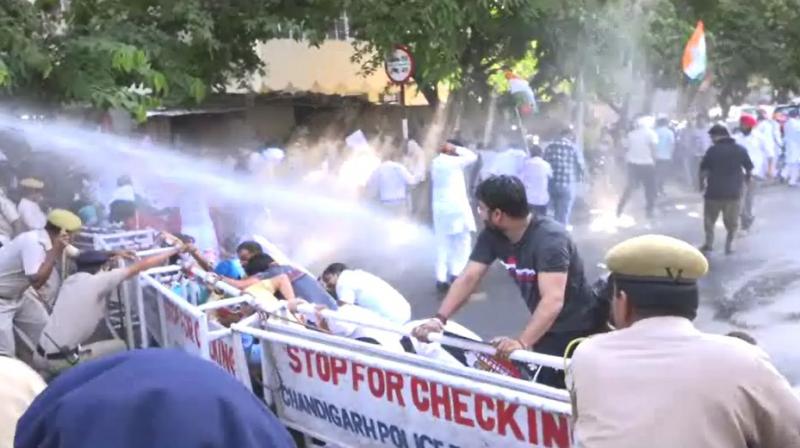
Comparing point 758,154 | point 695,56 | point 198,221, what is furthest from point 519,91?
point 198,221

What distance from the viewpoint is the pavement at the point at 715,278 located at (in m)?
8.05

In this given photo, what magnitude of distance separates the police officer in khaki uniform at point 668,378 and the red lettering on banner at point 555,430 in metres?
0.74

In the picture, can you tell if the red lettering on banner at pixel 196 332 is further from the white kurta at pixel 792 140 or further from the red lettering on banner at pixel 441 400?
the white kurta at pixel 792 140

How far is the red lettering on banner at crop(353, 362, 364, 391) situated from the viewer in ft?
13.5

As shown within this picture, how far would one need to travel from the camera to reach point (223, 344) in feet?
16.7

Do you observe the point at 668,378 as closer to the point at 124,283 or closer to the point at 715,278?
the point at 124,283

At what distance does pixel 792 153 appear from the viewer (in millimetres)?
19328

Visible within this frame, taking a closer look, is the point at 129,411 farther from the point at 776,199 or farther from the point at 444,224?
the point at 776,199

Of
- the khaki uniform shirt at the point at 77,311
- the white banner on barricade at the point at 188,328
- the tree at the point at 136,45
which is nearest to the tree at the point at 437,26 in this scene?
the tree at the point at 136,45

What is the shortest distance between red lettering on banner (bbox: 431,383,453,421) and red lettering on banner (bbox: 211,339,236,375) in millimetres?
1532

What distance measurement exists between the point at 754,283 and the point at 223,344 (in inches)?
255

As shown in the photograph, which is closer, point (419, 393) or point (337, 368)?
point (419, 393)

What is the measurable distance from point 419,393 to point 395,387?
0.16 m

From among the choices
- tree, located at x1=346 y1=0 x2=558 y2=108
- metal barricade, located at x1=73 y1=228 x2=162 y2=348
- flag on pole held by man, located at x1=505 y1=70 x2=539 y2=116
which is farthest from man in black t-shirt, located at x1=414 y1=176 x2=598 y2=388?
flag on pole held by man, located at x1=505 y1=70 x2=539 y2=116
